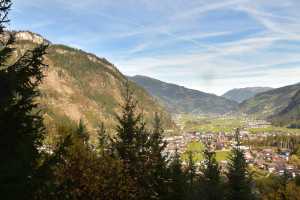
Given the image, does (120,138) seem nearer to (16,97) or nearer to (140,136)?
(140,136)

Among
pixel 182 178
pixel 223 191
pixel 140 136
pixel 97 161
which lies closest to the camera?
pixel 97 161

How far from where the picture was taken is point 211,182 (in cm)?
4772

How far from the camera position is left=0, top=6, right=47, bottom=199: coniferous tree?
11.8 meters

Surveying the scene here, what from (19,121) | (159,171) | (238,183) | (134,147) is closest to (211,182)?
(238,183)

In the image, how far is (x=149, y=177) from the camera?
2745 centimetres

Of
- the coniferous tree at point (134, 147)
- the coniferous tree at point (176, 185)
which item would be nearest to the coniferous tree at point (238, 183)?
the coniferous tree at point (176, 185)

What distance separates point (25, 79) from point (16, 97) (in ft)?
2.64

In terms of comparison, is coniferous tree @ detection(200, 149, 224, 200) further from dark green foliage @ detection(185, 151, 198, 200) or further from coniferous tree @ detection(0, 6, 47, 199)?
coniferous tree @ detection(0, 6, 47, 199)

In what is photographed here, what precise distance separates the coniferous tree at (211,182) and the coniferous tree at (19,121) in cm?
3307

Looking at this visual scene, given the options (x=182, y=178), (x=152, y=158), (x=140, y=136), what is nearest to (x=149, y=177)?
(x=152, y=158)

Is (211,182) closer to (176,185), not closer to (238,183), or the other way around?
(238,183)

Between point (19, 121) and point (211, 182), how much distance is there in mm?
37650

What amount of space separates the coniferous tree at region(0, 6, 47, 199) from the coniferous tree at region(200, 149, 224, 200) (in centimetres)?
3307

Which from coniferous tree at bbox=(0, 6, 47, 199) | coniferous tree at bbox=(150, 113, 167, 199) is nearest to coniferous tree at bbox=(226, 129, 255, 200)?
coniferous tree at bbox=(150, 113, 167, 199)
